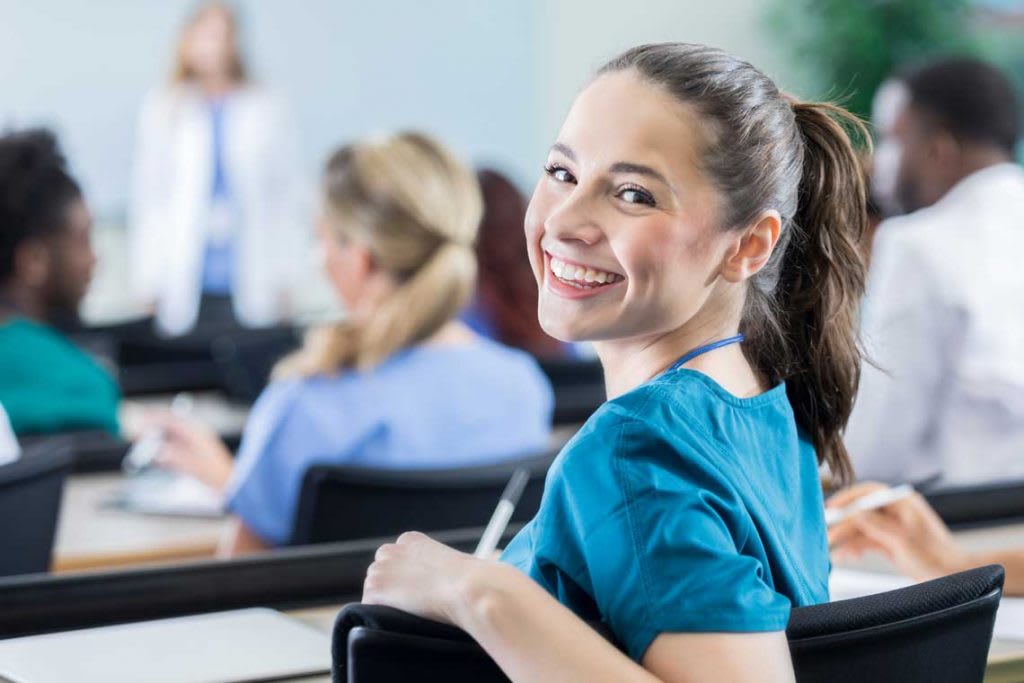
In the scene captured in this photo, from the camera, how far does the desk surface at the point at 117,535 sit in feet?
7.07

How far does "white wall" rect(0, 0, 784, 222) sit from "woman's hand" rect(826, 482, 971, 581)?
5.42m

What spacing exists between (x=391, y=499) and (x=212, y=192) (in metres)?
5.05

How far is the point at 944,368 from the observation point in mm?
2699

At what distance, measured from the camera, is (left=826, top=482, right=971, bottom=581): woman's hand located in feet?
5.47

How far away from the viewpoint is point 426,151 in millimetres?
2533

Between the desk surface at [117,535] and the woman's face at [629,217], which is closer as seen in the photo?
the woman's face at [629,217]

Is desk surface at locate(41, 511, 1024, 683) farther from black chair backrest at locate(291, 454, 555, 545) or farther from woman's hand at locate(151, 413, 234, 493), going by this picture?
black chair backrest at locate(291, 454, 555, 545)

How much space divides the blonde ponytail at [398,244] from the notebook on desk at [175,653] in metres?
0.97

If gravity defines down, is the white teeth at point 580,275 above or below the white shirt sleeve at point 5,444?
above

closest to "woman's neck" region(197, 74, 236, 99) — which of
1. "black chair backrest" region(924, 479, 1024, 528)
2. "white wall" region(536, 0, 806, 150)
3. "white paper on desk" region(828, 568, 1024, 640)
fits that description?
"white wall" region(536, 0, 806, 150)

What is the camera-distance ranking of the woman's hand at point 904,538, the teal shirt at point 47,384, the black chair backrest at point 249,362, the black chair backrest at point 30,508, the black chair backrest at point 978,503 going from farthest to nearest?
the black chair backrest at point 249,362 → the teal shirt at point 47,384 → the black chair backrest at point 978,503 → the black chair backrest at point 30,508 → the woman's hand at point 904,538

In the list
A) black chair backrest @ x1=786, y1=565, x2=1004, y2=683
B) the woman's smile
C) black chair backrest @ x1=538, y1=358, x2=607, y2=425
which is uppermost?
the woman's smile

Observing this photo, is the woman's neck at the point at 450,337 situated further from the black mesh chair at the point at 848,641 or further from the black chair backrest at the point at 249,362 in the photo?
the black mesh chair at the point at 848,641

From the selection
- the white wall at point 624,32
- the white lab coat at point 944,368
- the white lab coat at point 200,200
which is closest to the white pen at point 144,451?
the white lab coat at point 944,368
